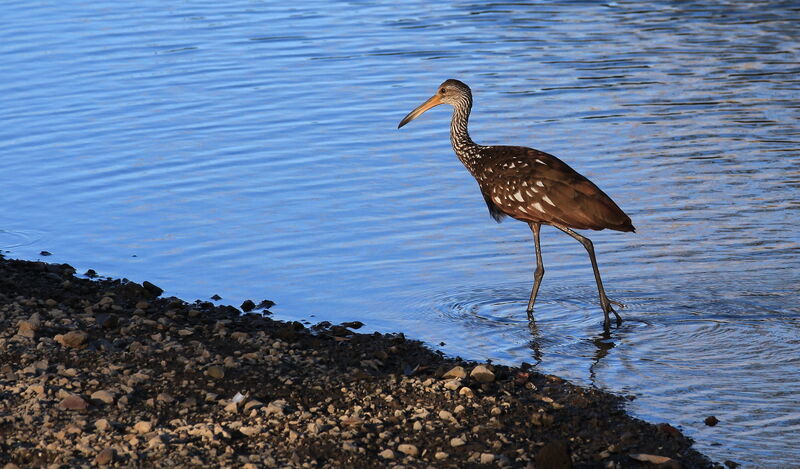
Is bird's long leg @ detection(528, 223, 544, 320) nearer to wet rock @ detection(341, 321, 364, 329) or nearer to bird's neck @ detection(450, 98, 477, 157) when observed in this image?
bird's neck @ detection(450, 98, 477, 157)

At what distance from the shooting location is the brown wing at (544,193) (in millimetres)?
10992

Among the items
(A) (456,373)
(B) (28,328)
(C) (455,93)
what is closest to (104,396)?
(B) (28,328)

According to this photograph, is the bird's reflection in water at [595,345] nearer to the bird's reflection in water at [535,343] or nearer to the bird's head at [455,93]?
the bird's reflection in water at [535,343]

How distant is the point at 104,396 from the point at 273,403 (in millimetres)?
1082

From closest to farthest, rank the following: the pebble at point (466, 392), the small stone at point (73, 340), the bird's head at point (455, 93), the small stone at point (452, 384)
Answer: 1. the pebble at point (466, 392)
2. the small stone at point (452, 384)
3. the small stone at point (73, 340)
4. the bird's head at point (455, 93)

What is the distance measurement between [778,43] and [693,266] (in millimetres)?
12521

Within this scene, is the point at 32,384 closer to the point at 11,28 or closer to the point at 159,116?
the point at 159,116

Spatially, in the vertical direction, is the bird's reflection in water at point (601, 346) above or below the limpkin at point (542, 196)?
below

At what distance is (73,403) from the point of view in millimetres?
8383

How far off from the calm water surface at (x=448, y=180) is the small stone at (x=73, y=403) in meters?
3.23

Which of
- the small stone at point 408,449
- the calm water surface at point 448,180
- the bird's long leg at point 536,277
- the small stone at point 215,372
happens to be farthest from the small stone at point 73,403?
the bird's long leg at point 536,277

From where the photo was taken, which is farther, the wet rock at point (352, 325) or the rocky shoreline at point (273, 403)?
the wet rock at point (352, 325)

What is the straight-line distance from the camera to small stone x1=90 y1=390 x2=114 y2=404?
8.50m

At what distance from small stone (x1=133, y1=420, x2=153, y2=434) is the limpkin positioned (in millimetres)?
4199
